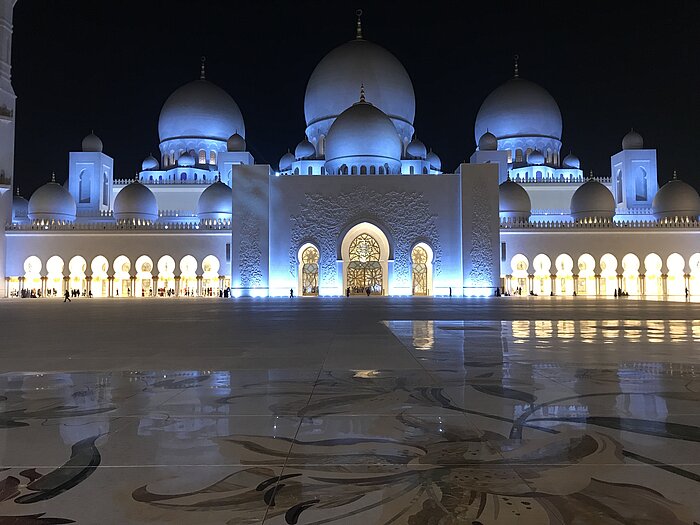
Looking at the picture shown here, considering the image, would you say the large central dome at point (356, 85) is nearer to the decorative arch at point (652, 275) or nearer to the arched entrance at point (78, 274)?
the arched entrance at point (78, 274)

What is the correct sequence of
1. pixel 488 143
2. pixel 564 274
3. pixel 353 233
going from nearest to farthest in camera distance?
1. pixel 353 233
2. pixel 564 274
3. pixel 488 143

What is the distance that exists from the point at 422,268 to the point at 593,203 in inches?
311

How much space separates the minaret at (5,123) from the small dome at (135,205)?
13.7ft

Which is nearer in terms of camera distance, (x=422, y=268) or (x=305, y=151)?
(x=422, y=268)

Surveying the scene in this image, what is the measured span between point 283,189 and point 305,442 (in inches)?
904

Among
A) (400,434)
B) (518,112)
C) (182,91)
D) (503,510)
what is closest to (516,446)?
(400,434)

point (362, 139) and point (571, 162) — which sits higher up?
point (571, 162)

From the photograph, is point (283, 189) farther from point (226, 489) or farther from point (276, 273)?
point (226, 489)

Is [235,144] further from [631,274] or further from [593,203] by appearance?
[631,274]

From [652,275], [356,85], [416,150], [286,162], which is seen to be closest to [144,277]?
[286,162]

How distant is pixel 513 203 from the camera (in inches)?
1013

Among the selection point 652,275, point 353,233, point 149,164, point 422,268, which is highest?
point 149,164

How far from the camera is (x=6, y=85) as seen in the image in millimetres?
24625

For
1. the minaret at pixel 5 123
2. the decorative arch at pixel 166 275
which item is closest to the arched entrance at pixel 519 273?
the decorative arch at pixel 166 275
